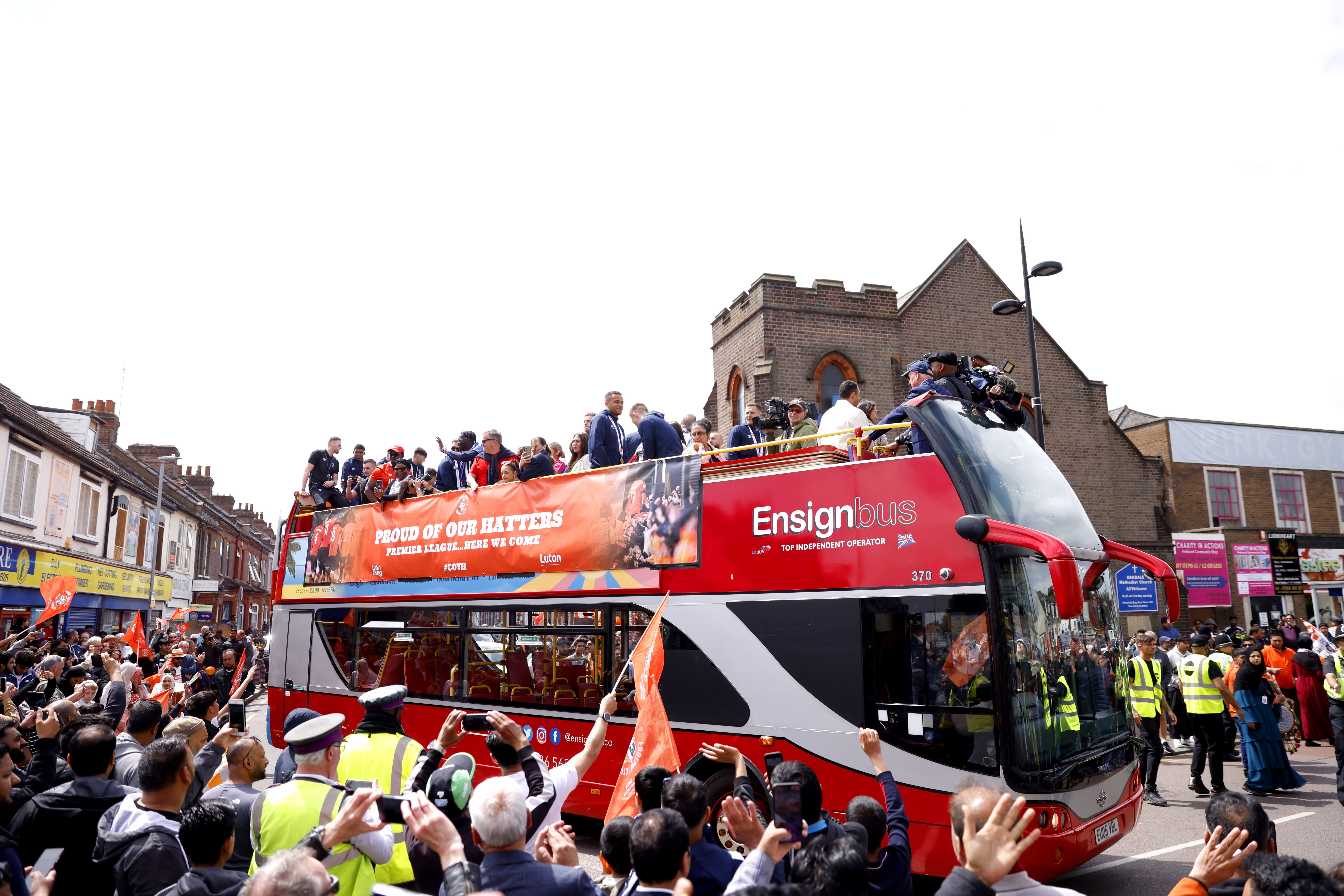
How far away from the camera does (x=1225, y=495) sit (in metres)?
32.8

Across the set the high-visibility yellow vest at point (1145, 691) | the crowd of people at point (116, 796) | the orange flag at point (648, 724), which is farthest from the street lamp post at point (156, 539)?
the high-visibility yellow vest at point (1145, 691)

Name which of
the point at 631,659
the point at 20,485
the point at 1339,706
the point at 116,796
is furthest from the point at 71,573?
the point at 1339,706

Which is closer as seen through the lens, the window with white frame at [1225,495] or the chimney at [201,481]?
the window with white frame at [1225,495]

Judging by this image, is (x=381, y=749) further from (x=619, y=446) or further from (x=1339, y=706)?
(x=1339, y=706)

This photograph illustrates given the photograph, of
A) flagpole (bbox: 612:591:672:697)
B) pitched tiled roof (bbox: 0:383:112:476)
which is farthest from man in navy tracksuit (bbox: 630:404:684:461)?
pitched tiled roof (bbox: 0:383:112:476)

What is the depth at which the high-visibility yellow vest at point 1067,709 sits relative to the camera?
614 cm

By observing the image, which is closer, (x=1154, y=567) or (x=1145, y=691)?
(x=1154, y=567)

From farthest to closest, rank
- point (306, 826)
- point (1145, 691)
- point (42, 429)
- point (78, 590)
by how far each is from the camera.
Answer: point (78, 590) < point (42, 429) < point (1145, 691) < point (306, 826)

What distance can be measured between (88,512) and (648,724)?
3012cm

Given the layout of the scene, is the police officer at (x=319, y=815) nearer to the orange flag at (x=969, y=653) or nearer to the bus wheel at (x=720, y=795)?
the bus wheel at (x=720, y=795)

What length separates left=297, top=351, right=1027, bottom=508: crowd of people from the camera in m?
7.34

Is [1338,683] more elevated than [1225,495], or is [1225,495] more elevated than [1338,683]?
[1225,495]

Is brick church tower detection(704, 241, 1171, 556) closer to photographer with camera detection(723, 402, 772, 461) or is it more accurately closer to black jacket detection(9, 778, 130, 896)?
photographer with camera detection(723, 402, 772, 461)

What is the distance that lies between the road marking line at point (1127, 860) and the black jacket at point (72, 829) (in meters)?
6.37
